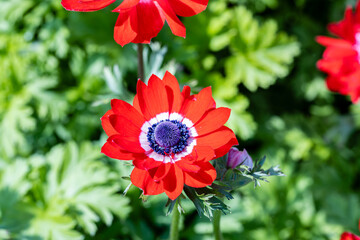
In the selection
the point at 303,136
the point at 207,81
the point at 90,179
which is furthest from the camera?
the point at 303,136

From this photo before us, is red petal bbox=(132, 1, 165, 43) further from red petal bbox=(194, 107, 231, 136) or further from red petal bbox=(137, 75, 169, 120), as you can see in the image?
red petal bbox=(194, 107, 231, 136)

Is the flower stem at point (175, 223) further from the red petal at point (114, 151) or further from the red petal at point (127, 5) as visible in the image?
the red petal at point (127, 5)

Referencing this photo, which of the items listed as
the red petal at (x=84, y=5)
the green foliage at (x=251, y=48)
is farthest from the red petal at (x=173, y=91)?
the green foliage at (x=251, y=48)

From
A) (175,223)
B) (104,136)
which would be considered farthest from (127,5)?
(104,136)

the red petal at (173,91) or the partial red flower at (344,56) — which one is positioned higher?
the red petal at (173,91)

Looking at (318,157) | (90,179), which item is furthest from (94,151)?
(318,157)

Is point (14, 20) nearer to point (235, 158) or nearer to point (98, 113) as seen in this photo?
point (98, 113)

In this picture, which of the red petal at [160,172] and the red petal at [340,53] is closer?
the red petal at [160,172]
